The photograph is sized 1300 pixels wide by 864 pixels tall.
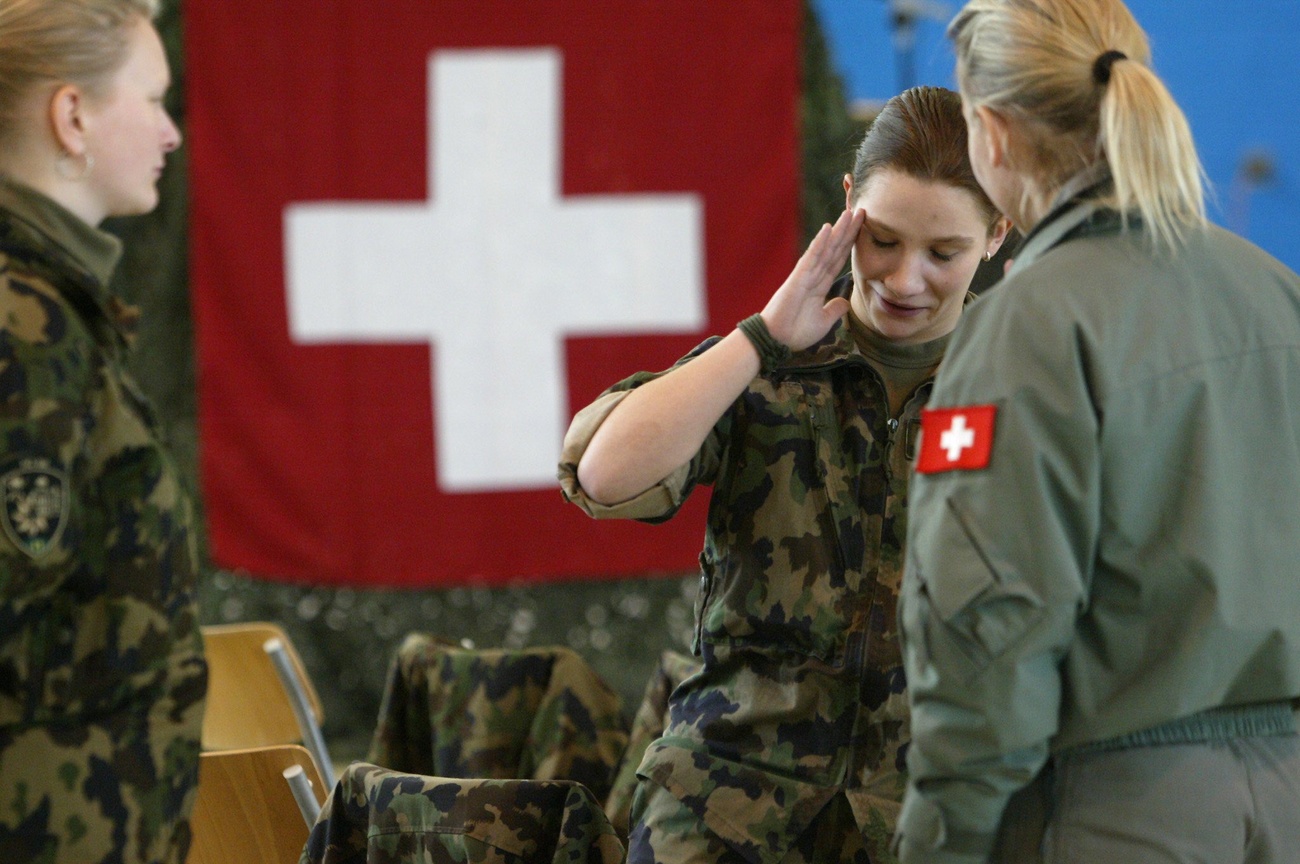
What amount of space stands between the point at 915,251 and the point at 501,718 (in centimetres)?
104

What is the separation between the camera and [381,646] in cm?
386

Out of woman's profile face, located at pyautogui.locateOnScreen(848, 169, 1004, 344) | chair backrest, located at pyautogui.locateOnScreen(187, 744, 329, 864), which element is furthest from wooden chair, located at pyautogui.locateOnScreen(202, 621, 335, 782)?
woman's profile face, located at pyautogui.locateOnScreen(848, 169, 1004, 344)

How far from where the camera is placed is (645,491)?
4.77 ft

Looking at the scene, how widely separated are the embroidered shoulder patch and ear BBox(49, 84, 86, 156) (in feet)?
1.01

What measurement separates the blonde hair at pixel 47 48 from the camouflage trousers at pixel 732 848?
0.93m

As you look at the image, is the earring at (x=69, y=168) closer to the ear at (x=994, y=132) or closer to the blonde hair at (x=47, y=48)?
the blonde hair at (x=47, y=48)

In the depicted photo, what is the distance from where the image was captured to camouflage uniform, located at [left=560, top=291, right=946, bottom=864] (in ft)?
4.69

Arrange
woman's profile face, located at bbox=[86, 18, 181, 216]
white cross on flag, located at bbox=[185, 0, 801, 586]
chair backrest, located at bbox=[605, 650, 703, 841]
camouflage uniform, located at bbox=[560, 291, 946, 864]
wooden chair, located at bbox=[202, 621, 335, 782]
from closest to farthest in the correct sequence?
1. woman's profile face, located at bbox=[86, 18, 181, 216]
2. camouflage uniform, located at bbox=[560, 291, 946, 864]
3. chair backrest, located at bbox=[605, 650, 703, 841]
4. wooden chair, located at bbox=[202, 621, 335, 782]
5. white cross on flag, located at bbox=[185, 0, 801, 586]

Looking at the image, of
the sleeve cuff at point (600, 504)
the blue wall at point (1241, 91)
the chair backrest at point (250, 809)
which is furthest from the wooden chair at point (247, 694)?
the blue wall at point (1241, 91)

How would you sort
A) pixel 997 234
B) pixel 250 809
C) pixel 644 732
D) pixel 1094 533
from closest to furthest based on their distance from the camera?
pixel 1094 533
pixel 997 234
pixel 250 809
pixel 644 732

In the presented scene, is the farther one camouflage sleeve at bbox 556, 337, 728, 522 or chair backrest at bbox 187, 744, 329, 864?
chair backrest at bbox 187, 744, 329, 864

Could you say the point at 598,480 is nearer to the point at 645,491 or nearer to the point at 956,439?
the point at 645,491

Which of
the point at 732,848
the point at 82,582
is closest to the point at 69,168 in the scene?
the point at 82,582

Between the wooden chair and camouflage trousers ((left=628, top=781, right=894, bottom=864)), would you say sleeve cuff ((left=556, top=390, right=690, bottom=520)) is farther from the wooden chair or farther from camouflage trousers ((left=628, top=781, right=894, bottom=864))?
the wooden chair
